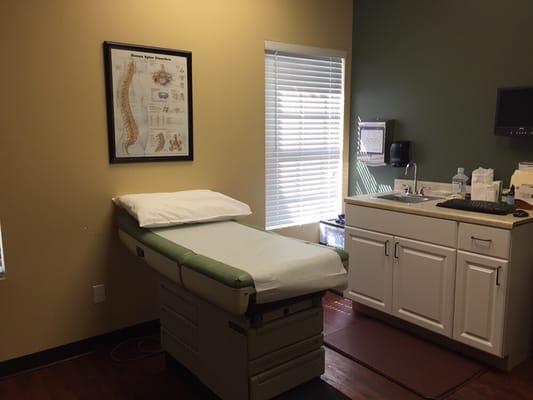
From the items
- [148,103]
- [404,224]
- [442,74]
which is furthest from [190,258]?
[442,74]

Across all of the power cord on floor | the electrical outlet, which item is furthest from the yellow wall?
the power cord on floor

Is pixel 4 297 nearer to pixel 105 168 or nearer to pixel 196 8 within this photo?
pixel 105 168

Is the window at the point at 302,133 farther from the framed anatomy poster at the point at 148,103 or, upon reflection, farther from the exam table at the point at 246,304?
the exam table at the point at 246,304

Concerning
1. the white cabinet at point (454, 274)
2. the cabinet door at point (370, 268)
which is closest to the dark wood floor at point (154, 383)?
the white cabinet at point (454, 274)

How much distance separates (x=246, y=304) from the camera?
1688 mm

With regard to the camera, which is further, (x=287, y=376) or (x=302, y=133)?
(x=302, y=133)

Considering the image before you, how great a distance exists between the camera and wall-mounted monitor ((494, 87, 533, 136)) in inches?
104

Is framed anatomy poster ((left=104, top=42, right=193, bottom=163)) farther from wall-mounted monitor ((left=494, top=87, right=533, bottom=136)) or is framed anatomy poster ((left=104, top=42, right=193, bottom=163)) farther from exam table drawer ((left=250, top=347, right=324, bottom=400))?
wall-mounted monitor ((left=494, top=87, right=533, bottom=136))

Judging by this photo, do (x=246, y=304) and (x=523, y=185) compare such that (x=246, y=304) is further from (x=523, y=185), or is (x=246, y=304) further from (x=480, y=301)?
(x=523, y=185)

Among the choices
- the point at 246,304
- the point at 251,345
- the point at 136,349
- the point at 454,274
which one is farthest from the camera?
the point at 136,349

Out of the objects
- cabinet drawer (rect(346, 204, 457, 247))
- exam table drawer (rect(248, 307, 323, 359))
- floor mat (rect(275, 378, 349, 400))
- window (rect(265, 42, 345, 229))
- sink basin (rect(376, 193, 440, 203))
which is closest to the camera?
exam table drawer (rect(248, 307, 323, 359))

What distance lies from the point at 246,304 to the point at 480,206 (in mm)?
1631

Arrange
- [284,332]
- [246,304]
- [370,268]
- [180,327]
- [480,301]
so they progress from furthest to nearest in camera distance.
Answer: [370,268]
[480,301]
[180,327]
[284,332]
[246,304]

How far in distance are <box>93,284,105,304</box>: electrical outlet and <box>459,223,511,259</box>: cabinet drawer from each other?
2.16 meters
